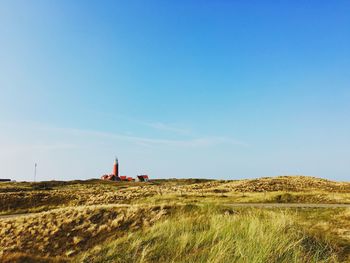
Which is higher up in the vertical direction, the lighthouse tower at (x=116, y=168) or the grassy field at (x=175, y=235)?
the lighthouse tower at (x=116, y=168)

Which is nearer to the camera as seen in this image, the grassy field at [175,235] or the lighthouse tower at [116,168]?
the grassy field at [175,235]

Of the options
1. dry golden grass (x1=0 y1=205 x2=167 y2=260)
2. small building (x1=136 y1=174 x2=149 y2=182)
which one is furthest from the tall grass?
small building (x1=136 y1=174 x2=149 y2=182)

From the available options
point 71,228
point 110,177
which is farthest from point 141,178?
→ point 71,228

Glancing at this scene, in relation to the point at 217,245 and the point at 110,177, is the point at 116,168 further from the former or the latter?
the point at 217,245

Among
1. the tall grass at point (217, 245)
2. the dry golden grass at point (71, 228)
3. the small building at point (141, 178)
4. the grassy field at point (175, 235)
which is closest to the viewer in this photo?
the tall grass at point (217, 245)

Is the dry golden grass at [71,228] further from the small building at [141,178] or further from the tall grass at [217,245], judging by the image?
the small building at [141,178]

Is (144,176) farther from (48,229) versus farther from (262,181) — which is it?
(48,229)

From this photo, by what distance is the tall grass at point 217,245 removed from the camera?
7.55 meters

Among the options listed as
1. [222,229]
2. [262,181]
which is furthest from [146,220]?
[262,181]

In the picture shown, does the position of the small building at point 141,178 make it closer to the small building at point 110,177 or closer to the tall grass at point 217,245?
the small building at point 110,177

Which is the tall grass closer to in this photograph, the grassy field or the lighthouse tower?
the grassy field

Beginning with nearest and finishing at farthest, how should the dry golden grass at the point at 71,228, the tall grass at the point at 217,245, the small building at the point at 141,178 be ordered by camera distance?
the tall grass at the point at 217,245 → the dry golden grass at the point at 71,228 → the small building at the point at 141,178

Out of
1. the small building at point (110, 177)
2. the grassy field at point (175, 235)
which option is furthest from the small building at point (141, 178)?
the grassy field at point (175, 235)

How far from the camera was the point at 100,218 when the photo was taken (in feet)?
60.6
